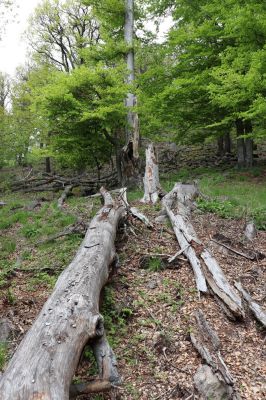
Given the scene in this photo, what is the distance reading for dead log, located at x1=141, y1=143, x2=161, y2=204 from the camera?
9.80 meters

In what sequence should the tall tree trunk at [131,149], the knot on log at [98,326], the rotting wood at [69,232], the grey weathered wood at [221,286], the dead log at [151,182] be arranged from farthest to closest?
the tall tree trunk at [131,149] → the dead log at [151,182] → the rotting wood at [69,232] → the grey weathered wood at [221,286] → the knot on log at [98,326]

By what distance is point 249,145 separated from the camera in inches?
583

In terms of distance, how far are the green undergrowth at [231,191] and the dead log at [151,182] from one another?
1.26m

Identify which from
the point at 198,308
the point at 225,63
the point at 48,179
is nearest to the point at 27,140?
the point at 48,179

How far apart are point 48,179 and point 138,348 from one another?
12.9m

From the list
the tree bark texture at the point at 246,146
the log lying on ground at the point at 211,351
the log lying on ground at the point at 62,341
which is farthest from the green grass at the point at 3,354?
the tree bark texture at the point at 246,146

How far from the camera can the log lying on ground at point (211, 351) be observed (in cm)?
324

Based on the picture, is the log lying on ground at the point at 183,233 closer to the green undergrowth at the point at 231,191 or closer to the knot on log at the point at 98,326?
the green undergrowth at the point at 231,191

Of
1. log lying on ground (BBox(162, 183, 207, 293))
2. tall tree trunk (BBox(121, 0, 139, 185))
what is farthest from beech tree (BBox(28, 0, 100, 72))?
log lying on ground (BBox(162, 183, 207, 293))

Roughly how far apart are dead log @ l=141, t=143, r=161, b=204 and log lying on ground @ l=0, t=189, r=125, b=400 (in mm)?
4968

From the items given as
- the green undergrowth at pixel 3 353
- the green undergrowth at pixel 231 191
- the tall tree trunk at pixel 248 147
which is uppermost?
the tall tree trunk at pixel 248 147

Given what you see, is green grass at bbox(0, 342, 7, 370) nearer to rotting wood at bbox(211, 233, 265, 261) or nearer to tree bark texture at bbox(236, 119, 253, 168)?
rotting wood at bbox(211, 233, 265, 261)

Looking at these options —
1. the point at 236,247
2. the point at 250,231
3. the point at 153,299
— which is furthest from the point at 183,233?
the point at 153,299

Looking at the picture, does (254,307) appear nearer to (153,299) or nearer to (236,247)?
(153,299)
